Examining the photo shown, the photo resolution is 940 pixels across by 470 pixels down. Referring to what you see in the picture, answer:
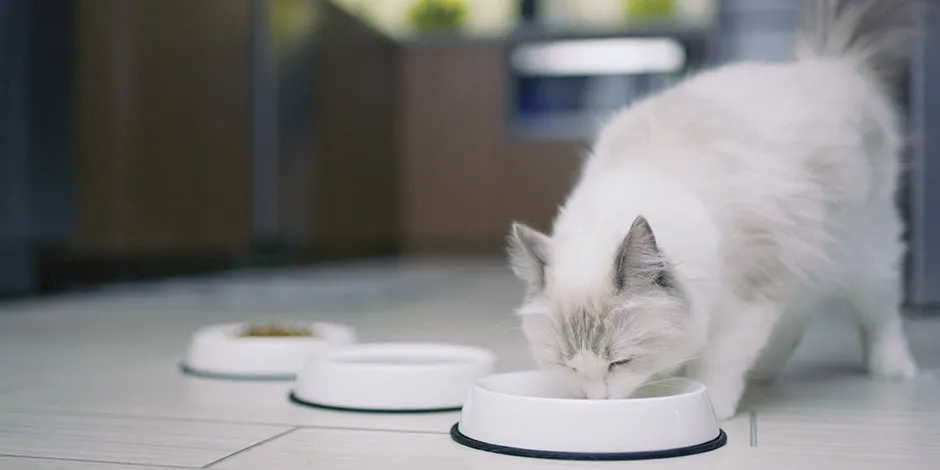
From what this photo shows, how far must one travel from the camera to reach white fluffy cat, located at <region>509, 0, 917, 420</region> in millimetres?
1284

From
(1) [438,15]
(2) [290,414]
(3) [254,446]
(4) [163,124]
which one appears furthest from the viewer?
(1) [438,15]

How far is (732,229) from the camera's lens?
1479 millimetres

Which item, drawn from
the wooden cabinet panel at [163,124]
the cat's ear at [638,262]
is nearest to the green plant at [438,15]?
the wooden cabinet panel at [163,124]

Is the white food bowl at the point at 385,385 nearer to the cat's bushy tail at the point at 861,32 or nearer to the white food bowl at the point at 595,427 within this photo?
the white food bowl at the point at 595,427

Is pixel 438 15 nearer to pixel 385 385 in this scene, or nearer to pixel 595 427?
pixel 385 385

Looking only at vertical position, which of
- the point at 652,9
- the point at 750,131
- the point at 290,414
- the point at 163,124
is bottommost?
the point at 290,414

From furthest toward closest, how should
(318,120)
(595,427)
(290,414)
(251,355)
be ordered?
1. (318,120)
2. (251,355)
3. (290,414)
4. (595,427)

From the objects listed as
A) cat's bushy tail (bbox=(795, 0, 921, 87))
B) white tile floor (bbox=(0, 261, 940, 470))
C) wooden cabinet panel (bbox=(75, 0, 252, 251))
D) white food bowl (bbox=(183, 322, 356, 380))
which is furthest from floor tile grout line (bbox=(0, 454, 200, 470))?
wooden cabinet panel (bbox=(75, 0, 252, 251))

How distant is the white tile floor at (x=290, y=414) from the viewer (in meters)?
1.19

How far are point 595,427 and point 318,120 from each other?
4.17 metres

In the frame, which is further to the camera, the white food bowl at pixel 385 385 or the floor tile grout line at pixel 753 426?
the white food bowl at pixel 385 385

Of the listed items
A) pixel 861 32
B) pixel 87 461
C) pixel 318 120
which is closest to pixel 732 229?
pixel 861 32

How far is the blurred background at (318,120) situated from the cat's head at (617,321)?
1685 mm

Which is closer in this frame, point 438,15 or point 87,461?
point 87,461
